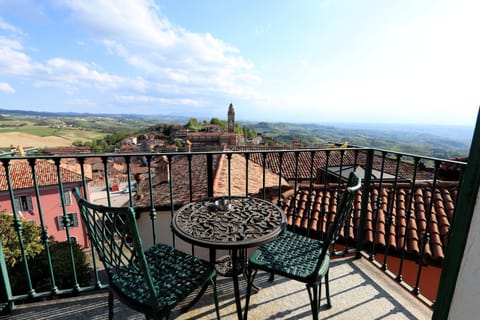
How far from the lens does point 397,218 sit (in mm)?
3643

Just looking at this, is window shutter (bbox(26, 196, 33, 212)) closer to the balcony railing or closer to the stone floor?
the balcony railing

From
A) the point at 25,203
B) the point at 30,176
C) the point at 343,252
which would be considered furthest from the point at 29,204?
the point at 343,252

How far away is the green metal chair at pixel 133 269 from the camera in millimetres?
1155

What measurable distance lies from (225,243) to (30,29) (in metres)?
11.4

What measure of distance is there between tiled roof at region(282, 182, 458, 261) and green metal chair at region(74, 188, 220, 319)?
1.31 meters

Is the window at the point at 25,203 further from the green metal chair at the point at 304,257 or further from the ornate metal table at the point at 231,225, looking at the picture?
the green metal chair at the point at 304,257

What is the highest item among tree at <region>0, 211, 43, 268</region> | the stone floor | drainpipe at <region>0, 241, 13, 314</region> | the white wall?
the white wall

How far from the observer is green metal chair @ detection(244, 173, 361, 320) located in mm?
1402

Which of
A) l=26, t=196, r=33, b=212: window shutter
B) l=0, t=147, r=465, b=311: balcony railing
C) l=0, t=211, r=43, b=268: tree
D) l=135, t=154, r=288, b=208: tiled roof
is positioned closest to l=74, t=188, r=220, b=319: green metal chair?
l=0, t=147, r=465, b=311: balcony railing

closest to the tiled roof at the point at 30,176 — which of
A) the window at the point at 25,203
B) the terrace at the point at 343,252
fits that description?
the window at the point at 25,203

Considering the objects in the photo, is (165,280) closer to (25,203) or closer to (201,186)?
(201,186)

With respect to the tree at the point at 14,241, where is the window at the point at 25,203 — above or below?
below

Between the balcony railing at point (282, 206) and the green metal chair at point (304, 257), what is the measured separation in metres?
0.57

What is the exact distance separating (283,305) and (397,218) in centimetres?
279
